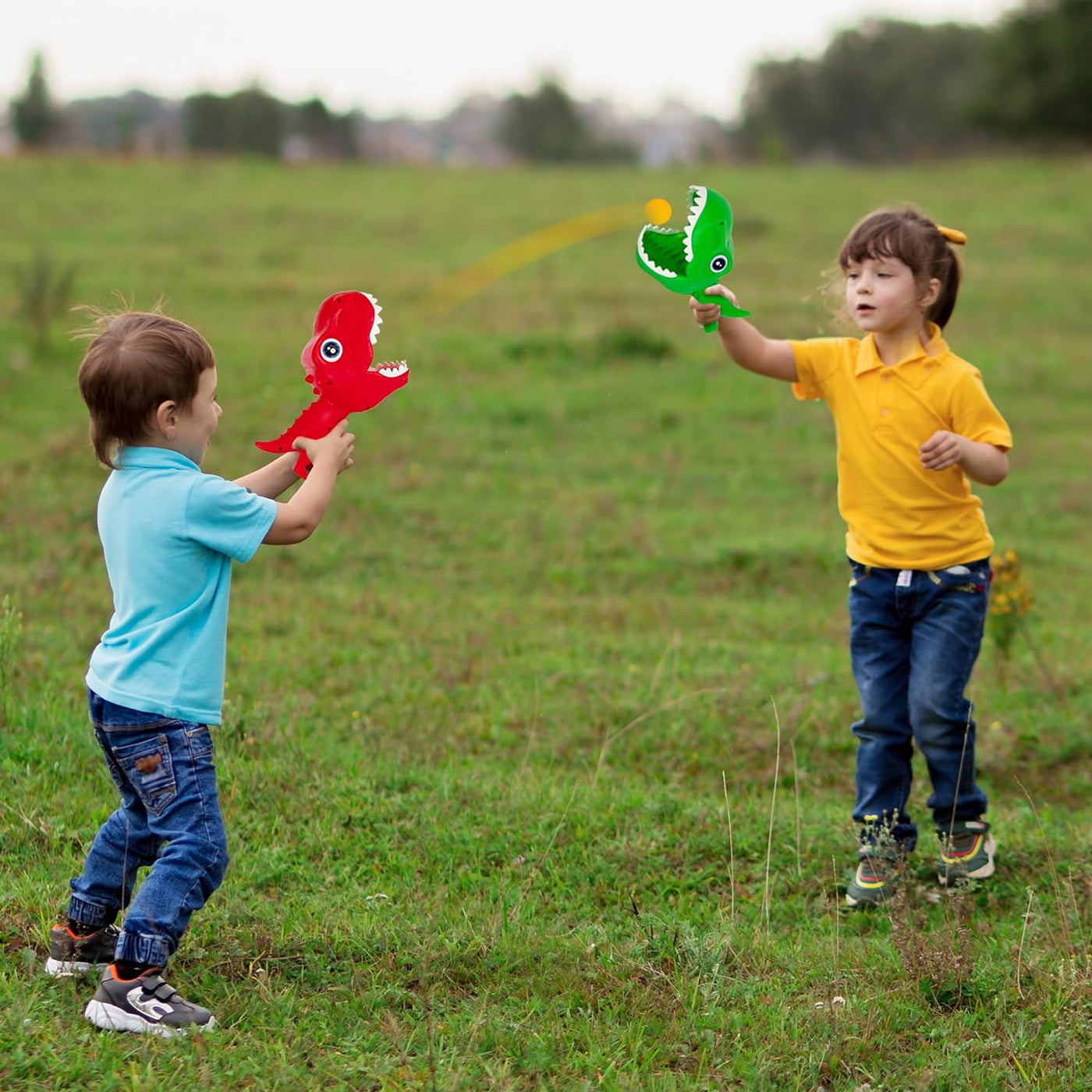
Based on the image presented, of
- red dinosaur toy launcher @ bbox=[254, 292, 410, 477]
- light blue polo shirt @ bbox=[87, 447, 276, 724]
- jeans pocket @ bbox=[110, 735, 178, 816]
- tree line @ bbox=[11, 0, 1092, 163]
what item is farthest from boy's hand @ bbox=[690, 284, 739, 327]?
tree line @ bbox=[11, 0, 1092, 163]

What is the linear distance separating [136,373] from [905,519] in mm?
2270

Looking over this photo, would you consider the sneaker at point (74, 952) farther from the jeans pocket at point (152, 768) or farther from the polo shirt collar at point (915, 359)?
the polo shirt collar at point (915, 359)

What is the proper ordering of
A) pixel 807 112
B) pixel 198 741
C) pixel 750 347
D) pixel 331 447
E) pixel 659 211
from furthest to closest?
1. pixel 807 112
2. pixel 750 347
3. pixel 659 211
4. pixel 331 447
5. pixel 198 741

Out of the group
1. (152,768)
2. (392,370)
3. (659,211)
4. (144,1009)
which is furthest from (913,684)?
(144,1009)

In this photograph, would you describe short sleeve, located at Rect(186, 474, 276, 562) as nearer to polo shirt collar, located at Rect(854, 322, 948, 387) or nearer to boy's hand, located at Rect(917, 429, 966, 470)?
boy's hand, located at Rect(917, 429, 966, 470)

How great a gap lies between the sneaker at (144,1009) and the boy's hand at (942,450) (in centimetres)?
240

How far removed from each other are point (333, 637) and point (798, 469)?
4172 millimetres

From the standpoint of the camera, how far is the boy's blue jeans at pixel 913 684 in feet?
13.2

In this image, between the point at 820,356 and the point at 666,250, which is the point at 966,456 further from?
the point at 666,250

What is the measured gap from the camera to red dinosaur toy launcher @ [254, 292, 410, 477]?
10.9 feet

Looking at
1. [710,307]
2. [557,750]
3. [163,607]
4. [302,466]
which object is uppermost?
[710,307]

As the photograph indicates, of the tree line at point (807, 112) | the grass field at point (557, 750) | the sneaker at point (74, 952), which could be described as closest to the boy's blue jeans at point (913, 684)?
the grass field at point (557, 750)

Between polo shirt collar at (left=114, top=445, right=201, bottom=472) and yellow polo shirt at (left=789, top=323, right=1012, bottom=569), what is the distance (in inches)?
78.2

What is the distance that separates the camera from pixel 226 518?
3.09 metres
